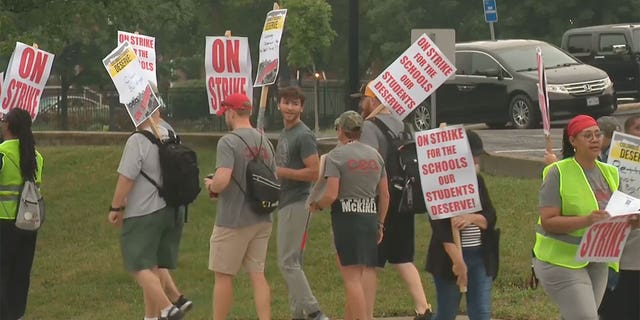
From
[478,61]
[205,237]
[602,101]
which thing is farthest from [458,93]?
[205,237]

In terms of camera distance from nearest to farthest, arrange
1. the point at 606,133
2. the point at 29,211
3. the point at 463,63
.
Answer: the point at 606,133, the point at 29,211, the point at 463,63

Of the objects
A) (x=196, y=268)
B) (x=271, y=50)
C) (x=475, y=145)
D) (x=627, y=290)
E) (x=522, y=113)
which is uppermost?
(x=271, y=50)

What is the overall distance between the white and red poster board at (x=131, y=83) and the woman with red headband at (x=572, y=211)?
3.20 metres

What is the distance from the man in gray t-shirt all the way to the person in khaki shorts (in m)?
0.81

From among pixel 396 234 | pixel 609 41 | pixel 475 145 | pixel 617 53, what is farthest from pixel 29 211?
pixel 609 41

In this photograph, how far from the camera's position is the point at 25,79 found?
11.9 m

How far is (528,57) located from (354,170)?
50.8 ft

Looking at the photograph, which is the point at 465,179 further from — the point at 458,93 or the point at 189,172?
the point at 458,93

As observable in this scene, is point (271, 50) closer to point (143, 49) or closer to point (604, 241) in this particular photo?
point (143, 49)

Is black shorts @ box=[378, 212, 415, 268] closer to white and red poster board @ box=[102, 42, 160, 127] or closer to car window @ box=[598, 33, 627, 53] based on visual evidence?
white and red poster board @ box=[102, 42, 160, 127]

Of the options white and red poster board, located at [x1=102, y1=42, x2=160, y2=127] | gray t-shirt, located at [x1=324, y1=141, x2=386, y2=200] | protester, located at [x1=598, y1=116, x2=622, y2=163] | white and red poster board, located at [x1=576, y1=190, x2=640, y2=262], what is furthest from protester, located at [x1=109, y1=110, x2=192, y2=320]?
white and red poster board, located at [x1=576, y1=190, x2=640, y2=262]

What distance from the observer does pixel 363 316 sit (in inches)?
394

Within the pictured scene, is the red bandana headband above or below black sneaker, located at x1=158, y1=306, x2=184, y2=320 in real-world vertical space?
above

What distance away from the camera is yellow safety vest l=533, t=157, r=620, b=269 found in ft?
26.2
